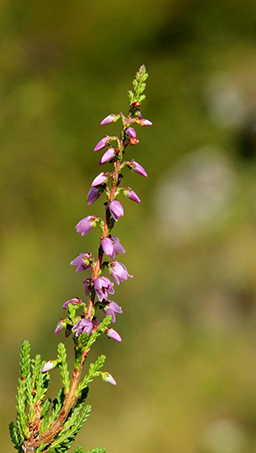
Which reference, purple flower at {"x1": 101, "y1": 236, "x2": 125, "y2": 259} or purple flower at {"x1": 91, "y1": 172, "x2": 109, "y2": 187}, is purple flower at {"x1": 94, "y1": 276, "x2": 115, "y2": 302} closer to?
purple flower at {"x1": 101, "y1": 236, "x2": 125, "y2": 259}

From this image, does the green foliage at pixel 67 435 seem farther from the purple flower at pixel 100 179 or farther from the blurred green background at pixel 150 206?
the blurred green background at pixel 150 206

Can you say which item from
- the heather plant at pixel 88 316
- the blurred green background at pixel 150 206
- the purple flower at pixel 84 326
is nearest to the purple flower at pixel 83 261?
the heather plant at pixel 88 316

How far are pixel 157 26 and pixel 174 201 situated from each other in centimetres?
388

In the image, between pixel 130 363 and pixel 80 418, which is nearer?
pixel 80 418

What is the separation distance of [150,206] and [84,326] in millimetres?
5663

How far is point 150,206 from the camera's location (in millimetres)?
6574

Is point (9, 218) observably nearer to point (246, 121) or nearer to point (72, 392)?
point (246, 121)

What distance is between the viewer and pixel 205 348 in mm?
4648

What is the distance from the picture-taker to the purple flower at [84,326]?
3.11 ft

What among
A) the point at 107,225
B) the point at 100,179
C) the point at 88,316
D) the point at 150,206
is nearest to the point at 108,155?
the point at 100,179

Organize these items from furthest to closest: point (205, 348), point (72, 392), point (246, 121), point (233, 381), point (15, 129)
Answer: point (15, 129)
point (246, 121)
point (205, 348)
point (233, 381)
point (72, 392)

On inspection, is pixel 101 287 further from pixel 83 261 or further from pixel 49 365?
pixel 49 365

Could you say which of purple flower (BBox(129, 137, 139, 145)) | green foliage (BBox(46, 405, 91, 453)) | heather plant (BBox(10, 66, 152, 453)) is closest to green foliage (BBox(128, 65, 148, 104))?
heather plant (BBox(10, 66, 152, 453))

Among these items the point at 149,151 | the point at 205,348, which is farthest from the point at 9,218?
the point at 205,348
